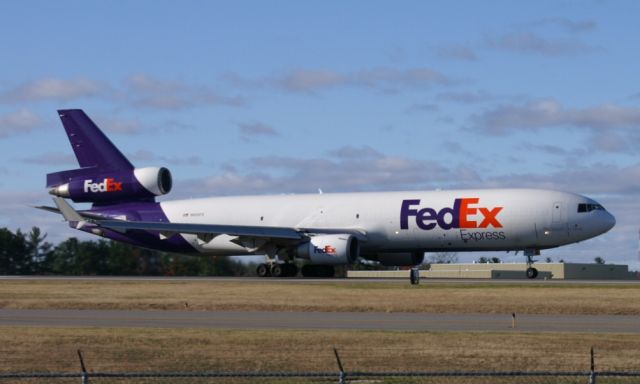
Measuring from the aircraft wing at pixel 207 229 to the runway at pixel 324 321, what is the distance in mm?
25089

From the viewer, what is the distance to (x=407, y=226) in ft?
198

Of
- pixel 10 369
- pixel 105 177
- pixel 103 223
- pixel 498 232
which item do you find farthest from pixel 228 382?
pixel 105 177

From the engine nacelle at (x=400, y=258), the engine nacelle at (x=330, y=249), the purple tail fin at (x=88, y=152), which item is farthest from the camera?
the purple tail fin at (x=88, y=152)

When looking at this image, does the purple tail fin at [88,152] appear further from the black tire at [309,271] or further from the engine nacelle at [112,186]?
the black tire at [309,271]

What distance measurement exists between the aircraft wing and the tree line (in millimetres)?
13057

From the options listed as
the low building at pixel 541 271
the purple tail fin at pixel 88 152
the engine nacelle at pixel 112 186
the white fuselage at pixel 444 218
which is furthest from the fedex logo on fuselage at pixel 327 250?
the purple tail fin at pixel 88 152

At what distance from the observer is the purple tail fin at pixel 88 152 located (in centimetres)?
6981

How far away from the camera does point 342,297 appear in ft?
136

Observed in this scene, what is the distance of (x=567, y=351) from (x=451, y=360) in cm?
286

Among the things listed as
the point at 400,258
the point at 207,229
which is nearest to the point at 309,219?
the point at 400,258

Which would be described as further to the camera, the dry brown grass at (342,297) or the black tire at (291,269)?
the black tire at (291,269)

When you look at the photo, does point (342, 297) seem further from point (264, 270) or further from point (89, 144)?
point (89, 144)

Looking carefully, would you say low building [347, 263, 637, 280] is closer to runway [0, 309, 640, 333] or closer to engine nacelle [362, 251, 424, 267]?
engine nacelle [362, 251, 424, 267]

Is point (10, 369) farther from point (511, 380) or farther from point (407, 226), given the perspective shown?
point (407, 226)
